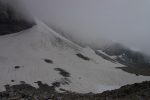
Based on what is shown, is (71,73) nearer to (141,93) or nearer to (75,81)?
(75,81)

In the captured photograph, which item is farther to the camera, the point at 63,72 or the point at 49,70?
the point at 63,72

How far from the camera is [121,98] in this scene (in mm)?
36938

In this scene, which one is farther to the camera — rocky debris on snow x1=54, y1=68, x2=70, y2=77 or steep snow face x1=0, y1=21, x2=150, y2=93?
rocky debris on snow x1=54, y1=68, x2=70, y2=77

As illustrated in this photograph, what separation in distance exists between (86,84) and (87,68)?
3423 centimetres

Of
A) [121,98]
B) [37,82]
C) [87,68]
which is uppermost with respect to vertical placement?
[87,68]

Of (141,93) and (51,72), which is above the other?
(51,72)

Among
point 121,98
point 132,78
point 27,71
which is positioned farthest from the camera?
point 132,78

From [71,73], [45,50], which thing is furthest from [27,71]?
[45,50]

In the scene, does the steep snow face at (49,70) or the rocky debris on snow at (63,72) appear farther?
the rocky debris on snow at (63,72)

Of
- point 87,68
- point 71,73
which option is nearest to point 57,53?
point 87,68

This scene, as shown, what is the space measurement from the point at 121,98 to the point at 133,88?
443cm

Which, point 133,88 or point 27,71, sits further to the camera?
point 27,71

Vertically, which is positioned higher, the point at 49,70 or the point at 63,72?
the point at 49,70

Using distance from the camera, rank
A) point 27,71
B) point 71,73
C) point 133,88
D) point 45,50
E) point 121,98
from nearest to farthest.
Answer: point 121,98 < point 133,88 < point 27,71 < point 71,73 < point 45,50
